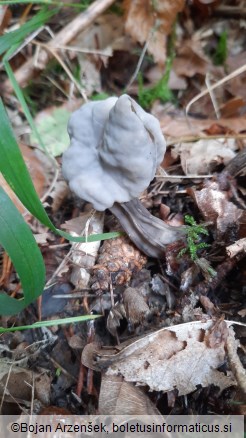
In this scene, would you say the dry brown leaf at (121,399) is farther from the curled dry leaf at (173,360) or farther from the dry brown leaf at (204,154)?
the dry brown leaf at (204,154)

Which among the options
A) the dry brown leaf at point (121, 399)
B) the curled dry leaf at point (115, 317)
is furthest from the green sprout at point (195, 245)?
the dry brown leaf at point (121, 399)

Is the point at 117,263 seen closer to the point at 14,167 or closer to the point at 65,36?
the point at 14,167

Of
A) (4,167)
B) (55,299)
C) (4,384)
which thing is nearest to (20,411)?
(4,384)

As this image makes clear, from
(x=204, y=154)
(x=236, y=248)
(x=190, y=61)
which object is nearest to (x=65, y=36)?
(x=190, y=61)

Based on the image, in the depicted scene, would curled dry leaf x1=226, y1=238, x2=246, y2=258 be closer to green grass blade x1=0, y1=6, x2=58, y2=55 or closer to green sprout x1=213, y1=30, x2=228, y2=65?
green grass blade x1=0, y1=6, x2=58, y2=55

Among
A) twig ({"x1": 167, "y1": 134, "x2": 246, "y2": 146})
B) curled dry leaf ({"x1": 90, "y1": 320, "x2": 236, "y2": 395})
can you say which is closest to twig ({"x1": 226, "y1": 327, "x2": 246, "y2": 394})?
curled dry leaf ({"x1": 90, "y1": 320, "x2": 236, "y2": 395})

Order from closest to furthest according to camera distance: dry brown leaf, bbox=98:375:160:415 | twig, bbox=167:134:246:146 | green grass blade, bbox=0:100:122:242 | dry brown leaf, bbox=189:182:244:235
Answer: green grass blade, bbox=0:100:122:242
dry brown leaf, bbox=98:375:160:415
dry brown leaf, bbox=189:182:244:235
twig, bbox=167:134:246:146
